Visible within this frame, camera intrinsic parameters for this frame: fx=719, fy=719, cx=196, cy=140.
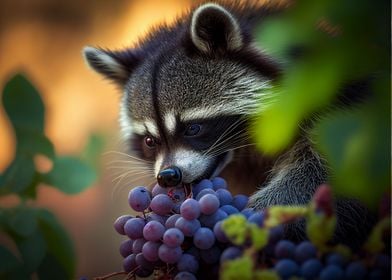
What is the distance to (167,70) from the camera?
95.2 inches

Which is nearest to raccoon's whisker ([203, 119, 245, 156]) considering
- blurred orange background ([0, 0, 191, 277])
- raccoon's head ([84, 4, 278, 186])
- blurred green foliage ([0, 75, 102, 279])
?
raccoon's head ([84, 4, 278, 186])

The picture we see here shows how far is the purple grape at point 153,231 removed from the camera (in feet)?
5.51

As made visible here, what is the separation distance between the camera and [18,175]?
4.91ft

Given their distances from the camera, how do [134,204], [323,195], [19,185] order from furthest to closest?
[134,204] → [19,185] → [323,195]

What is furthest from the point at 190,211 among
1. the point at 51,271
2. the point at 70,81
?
the point at 70,81

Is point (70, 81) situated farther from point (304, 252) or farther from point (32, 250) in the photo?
point (304, 252)

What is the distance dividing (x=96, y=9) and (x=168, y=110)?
3.07 m

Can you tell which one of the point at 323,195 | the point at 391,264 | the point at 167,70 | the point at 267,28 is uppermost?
the point at 167,70

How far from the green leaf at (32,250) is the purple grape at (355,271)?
24.2 inches

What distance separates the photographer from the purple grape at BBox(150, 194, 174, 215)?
1765 mm

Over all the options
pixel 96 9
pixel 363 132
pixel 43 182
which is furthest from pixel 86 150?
pixel 96 9

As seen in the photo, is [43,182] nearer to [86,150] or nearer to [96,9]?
[86,150]

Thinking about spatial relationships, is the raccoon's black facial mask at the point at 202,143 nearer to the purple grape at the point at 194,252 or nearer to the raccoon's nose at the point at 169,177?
the raccoon's nose at the point at 169,177

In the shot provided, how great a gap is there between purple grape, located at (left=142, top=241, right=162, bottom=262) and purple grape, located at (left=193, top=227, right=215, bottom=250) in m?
0.09
